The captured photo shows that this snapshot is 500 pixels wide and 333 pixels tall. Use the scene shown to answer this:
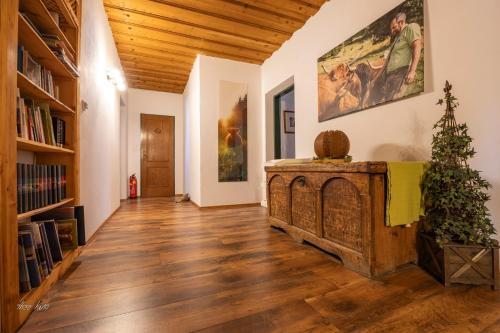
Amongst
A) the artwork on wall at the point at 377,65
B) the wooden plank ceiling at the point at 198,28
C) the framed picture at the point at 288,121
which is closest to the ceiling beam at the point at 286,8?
the wooden plank ceiling at the point at 198,28

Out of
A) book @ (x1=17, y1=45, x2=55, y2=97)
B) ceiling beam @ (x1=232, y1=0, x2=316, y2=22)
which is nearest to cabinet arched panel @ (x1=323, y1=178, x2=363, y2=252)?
book @ (x1=17, y1=45, x2=55, y2=97)

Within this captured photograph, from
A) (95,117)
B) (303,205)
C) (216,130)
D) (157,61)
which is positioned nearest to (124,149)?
(157,61)

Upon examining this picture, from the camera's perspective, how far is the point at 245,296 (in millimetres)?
1131

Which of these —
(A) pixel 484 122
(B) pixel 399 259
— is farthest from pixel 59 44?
(A) pixel 484 122

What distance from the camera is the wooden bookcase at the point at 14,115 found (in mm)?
864

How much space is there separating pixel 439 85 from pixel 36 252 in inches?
Answer: 107

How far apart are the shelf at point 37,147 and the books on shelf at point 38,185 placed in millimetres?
107

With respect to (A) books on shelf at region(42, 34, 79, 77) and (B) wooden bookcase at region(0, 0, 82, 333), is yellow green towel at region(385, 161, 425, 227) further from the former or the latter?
(A) books on shelf at region(42, 34, 79, 77)

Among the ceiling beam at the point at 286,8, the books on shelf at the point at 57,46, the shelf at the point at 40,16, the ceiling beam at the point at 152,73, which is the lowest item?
the books on shelf at the point at 57,46

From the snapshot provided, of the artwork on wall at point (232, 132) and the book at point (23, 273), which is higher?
the artwork on wall at point (232, 132)

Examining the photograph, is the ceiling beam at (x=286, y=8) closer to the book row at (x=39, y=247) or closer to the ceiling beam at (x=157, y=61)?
the ceiling beam at (x=157, y=61)

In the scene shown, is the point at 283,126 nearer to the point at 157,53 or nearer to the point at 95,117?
the point at 157,53

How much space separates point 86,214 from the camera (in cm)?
197

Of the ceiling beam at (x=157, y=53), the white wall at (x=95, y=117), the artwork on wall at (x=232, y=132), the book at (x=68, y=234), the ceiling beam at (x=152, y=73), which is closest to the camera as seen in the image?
the book at (x=68, y=234)
